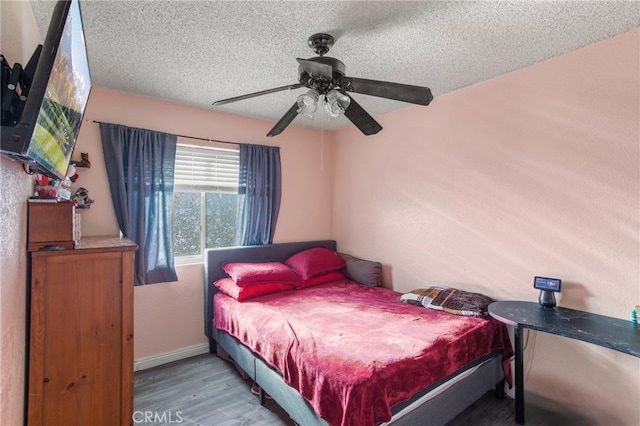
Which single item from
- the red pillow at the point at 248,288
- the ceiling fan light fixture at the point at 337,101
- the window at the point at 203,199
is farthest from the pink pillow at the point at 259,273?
the ceiling fan light fixture at the point at 337,101

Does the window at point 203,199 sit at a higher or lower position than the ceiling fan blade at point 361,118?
lower

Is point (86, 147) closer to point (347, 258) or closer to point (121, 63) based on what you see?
point (121, 63)

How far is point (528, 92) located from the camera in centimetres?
229

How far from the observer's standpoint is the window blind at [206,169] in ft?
10.2

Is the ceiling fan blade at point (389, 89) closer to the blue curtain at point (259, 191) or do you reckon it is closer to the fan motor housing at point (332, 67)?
the fan motor housing at point (332, 67)

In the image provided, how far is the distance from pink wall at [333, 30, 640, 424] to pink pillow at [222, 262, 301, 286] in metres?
1.20

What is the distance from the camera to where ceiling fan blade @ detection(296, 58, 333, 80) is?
1.49m

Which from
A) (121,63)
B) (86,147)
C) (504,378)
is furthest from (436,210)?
(86,147)

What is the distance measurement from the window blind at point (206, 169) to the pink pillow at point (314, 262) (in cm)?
107

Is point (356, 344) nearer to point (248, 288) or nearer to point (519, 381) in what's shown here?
point (519, 381)

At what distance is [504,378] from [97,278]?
2.89m

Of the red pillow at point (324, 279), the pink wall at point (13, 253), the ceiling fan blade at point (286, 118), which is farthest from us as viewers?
the red pillow at point (324, 279)

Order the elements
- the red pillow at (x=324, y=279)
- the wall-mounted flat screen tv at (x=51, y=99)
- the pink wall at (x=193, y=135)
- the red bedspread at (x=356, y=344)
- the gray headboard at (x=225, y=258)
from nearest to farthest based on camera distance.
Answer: the wall-mounted flat screen tv at (x=51, y=99) → the red bedspread at (x=356, y=344) → the pink wall at (x=193, y=135) → the gray headboard at (x=225, y=258) → the red pillow at (x=324, y=279)

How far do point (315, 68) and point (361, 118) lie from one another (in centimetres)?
57
